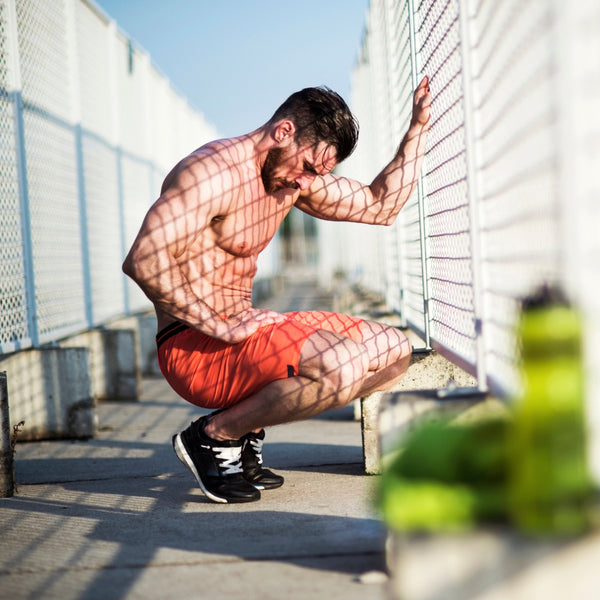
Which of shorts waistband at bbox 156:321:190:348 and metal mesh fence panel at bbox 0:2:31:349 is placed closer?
shorts waistband at bbox 156:321:190:348

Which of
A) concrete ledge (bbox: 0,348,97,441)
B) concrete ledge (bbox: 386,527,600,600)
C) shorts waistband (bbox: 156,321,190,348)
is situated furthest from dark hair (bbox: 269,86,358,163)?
concrete ledge (bbox: 0,348,97,441)

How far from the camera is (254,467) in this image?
3.69 m

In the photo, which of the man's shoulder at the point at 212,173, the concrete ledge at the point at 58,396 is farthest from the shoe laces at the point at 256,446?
the concrete ledge at the point at 58,396

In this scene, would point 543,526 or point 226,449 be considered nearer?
point 543,526

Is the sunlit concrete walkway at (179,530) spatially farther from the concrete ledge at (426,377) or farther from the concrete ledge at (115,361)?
the concrete ledge at (115,361)

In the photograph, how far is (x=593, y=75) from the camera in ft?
5.31

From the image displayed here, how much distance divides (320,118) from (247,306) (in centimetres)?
90

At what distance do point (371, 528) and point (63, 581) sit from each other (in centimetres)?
110

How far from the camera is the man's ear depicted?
3.49m

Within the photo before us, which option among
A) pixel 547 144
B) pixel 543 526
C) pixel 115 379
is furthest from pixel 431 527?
pixel 115 379

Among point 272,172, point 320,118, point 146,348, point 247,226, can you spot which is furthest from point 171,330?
point 146,348

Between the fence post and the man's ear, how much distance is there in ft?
5.40

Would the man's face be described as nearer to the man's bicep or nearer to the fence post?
the man's bicep

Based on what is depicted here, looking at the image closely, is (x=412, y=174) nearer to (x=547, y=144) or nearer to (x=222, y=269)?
(x=222, y=269)
